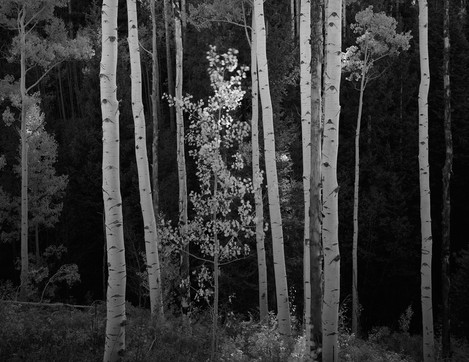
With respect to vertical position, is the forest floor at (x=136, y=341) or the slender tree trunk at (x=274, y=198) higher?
the slender tree trunk at (x=274, y=198)

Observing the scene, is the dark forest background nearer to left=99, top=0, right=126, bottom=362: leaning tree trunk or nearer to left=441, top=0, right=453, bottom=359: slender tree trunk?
left=441, top=0, right=453, bottom=359: slender tree trunk

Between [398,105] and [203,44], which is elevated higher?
[203,44]

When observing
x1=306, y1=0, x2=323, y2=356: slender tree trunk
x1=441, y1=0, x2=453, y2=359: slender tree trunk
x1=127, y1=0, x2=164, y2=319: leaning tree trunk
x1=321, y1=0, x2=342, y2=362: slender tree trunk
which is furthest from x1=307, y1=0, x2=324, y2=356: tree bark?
x1=441, y1=0, x2=453, y2=359: slender tree trunk

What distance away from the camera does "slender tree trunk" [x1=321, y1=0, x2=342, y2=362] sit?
Result: 239 inches

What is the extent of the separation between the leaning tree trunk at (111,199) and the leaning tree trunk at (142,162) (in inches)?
129

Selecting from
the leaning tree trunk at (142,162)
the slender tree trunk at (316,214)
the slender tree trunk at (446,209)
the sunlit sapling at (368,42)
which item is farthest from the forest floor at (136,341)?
the sunlit sapling at (368,42)

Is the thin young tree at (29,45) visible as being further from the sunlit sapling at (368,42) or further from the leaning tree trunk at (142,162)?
the sunlit sapling at (368,42)

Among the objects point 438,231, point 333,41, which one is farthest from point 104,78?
point 438,231

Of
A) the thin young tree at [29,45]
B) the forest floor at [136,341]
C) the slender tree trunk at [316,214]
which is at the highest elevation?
the thin young tree at [29,45]

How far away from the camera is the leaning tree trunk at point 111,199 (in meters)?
5.41

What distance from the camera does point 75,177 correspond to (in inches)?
862

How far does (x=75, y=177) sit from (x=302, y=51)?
53.7 ft

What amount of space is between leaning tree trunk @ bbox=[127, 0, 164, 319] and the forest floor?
72cm

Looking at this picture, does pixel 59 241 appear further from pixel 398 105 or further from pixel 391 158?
pixel 398 105
